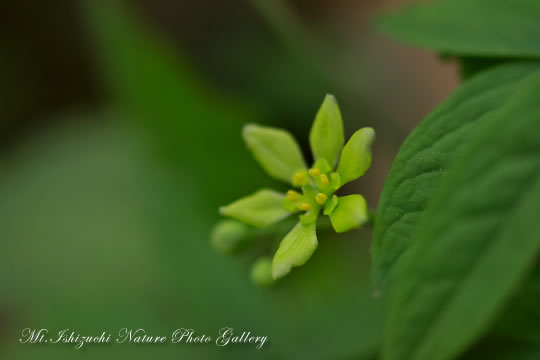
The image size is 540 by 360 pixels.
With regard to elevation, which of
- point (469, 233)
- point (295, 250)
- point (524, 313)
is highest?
point (469, 233)

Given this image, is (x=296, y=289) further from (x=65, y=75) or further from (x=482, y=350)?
(x=65, y=75)

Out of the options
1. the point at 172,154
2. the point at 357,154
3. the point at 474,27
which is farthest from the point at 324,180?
the point at 172,154

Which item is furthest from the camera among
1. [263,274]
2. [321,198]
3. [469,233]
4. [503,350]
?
[263,274]

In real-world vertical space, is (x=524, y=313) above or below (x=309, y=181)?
below

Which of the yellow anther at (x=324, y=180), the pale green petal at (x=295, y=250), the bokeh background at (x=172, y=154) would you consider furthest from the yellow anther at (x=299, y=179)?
the bokeh background at (x=172, y=154)

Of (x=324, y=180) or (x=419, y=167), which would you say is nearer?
(x=419, y=167)

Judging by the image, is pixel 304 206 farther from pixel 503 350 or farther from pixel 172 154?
pixel 172 154

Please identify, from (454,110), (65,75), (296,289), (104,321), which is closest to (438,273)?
(454,110)

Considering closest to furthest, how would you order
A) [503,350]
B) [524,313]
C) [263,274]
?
[524,313]
[503,350]
[263,274]
